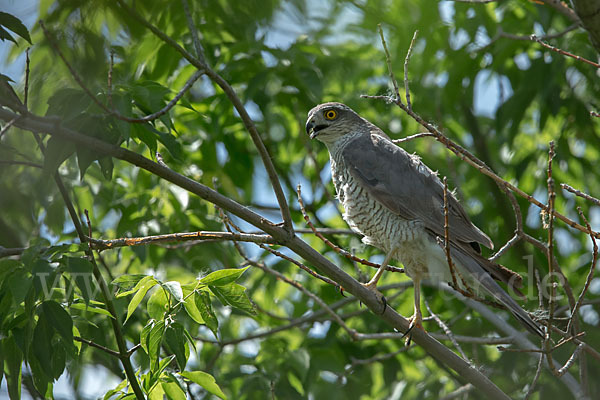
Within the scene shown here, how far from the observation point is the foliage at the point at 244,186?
2.46 meters

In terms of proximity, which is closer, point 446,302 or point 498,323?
point 498,323

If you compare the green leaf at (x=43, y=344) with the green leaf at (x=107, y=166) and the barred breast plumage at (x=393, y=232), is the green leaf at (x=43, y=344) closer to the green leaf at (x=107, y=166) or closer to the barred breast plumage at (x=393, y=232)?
the green leaf at (x=107, y=166)

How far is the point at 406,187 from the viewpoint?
371 centimetres

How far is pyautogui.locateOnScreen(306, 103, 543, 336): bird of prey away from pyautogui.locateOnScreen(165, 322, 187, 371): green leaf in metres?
1.24

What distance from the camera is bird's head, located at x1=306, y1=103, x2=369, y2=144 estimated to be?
4113 mm

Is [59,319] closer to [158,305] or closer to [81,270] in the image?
[81,270]

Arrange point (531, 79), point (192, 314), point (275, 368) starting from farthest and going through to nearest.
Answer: point (531, 79), point (275, 368), point (192, 314)

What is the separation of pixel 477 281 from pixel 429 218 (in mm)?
495

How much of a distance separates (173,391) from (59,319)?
0.57m

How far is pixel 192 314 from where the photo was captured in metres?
2.66

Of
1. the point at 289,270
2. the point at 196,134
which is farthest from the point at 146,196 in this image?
the point at 289,270

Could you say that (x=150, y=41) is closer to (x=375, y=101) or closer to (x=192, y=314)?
(x=192, y=314)

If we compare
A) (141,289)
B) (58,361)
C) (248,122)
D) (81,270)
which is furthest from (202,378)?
(248,122)

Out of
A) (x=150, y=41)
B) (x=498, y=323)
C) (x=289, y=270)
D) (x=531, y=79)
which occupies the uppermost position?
(x=150, y=41)
